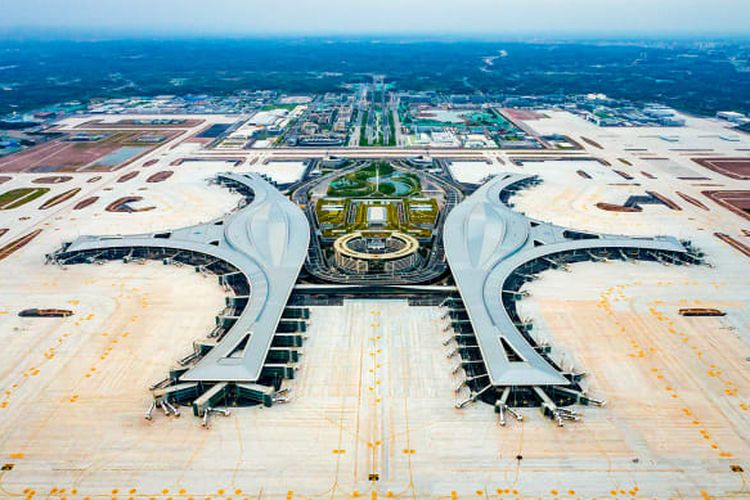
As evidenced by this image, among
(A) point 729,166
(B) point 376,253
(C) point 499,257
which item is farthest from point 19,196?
(A) point 729,166

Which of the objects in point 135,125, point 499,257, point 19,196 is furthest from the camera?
point 135,125

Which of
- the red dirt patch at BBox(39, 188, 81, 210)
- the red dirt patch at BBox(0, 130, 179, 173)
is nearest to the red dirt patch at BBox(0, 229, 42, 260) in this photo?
the red dirt patch at BBox(39, 188, 81, 210)

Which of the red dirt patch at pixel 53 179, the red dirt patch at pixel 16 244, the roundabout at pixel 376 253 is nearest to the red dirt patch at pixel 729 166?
the roundabout at pixel 376 253

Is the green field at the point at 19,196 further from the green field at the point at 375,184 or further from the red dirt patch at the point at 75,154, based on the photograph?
the green field at the point at 375,184

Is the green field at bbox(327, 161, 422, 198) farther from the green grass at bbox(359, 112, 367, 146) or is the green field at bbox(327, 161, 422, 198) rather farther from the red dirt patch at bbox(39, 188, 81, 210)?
the red dirt patch at bbox(39, 188, 81, 210)

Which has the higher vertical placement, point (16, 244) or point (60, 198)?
point (60, 198)

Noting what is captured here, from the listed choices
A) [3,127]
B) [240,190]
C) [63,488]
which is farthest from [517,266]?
[3,127]

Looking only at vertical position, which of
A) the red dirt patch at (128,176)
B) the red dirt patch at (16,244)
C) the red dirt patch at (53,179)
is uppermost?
the red dirt patch at (128,176)

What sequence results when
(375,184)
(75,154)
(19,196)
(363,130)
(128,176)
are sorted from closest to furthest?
(19,196) < (375,184) < (128,176) < (75,154) < (363,130)

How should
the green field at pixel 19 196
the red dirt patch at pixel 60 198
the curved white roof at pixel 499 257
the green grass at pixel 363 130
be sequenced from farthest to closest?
the green grass at pixel 363 130 → the green field at pixel 19 196 → the red dirt patch at pixel 60 198 → the curved white roof at pixel 499 257

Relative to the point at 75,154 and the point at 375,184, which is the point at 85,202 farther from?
the point at 375,184
